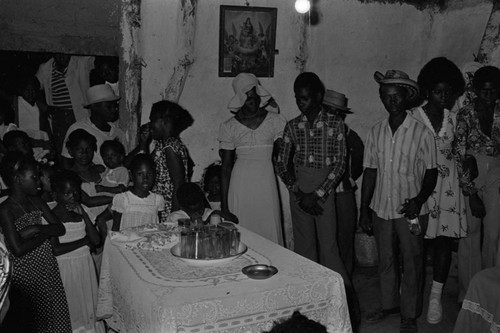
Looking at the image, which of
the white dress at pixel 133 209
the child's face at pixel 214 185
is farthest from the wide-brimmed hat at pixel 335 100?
the white dress at pixel 133 209

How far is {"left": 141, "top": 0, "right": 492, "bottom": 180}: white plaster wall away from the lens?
570 cm

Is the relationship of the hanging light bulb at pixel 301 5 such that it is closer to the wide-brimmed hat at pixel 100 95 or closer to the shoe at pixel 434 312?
the wide-brimmed hat at pixel 100 95

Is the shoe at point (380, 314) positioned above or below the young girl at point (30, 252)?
below

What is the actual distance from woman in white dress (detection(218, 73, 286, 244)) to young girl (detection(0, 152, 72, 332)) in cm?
161

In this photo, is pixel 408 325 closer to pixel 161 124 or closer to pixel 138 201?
pixel 138 201

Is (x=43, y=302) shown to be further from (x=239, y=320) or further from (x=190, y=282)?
(x=239, y=320)

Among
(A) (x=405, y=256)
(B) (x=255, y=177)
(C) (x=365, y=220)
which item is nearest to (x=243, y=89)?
(B) (x=255, y=177)

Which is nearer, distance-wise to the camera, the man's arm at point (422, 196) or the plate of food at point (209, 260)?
the plate of food at point (209, 260)

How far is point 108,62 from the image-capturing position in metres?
7.01

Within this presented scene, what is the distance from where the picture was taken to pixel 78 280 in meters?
4.23

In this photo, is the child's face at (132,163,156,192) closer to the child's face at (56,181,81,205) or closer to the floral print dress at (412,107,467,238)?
the child's face at (56,181,81,205)

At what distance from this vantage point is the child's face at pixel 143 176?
4426 mm

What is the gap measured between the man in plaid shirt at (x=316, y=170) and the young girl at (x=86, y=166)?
5.18ft

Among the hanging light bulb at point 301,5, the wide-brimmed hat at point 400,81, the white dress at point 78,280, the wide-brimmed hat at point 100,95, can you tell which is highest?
the hanging light bulb at point 301,5
